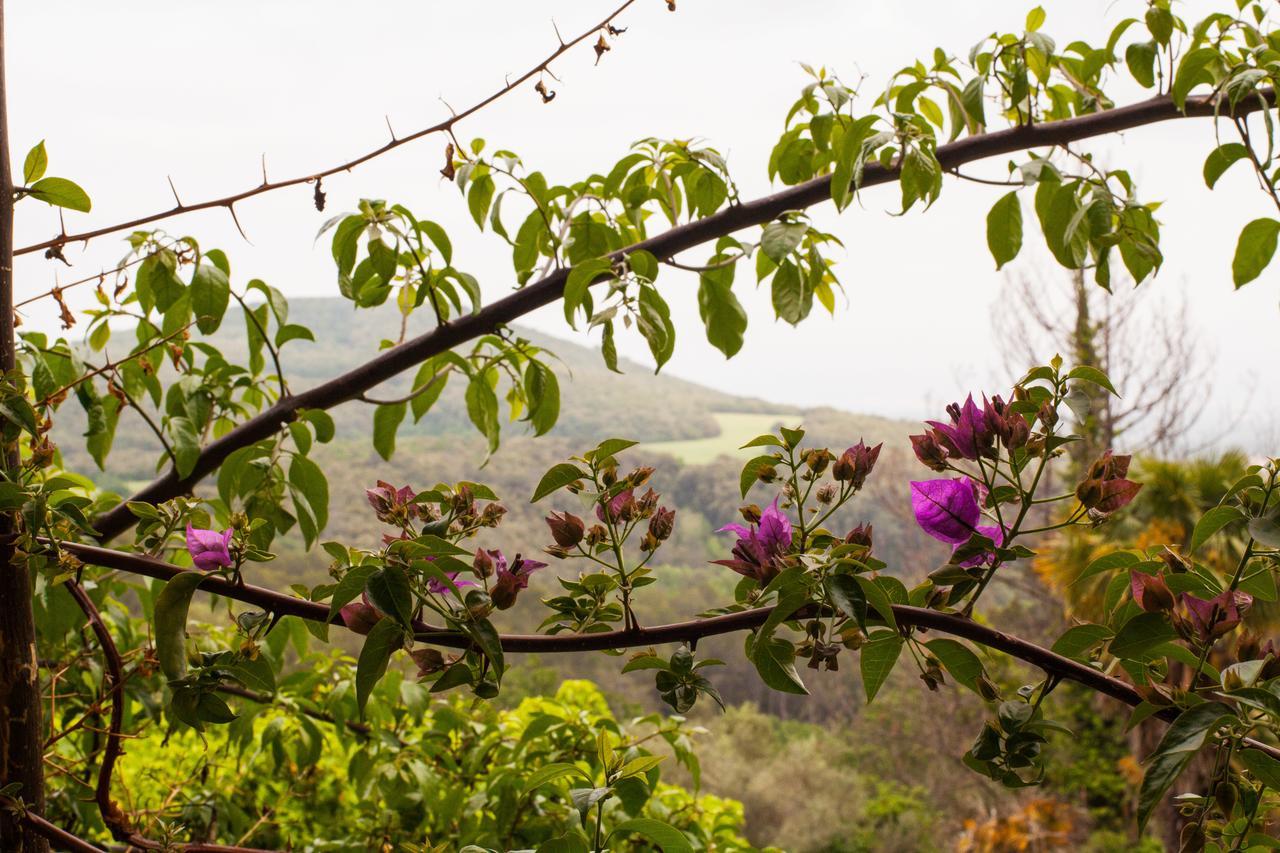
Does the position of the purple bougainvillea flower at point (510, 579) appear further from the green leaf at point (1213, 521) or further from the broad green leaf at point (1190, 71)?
the broad green leaf at point (1190, 71)

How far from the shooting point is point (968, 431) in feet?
1.20

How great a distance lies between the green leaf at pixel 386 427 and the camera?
86 cm

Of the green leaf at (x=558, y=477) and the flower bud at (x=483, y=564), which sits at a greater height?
the green leaf at (x=558, y=477)

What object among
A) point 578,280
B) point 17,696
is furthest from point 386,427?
point 17,696

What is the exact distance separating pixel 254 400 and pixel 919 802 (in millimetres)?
8976

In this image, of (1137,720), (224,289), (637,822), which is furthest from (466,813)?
(1137,720)

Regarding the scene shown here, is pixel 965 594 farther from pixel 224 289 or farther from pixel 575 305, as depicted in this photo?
pixel 224 289

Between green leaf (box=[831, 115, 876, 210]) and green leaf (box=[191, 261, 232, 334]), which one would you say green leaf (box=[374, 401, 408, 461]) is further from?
green leaf (box=[831, 115, 876, 210])

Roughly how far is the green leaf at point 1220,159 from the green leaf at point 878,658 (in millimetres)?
465

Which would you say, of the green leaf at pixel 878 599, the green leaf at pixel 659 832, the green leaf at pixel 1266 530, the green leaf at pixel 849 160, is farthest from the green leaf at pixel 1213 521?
the green leaf at pixel 849 160

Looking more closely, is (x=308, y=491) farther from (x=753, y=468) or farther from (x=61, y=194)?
(x=753, y=468)

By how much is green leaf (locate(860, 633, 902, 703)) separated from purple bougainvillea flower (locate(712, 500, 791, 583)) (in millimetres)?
44

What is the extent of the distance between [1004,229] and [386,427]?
0.52 metres

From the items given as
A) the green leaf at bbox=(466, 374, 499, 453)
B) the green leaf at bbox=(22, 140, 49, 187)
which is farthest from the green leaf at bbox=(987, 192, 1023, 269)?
the green leaf at bbox=(22, 140, 49, 187)
